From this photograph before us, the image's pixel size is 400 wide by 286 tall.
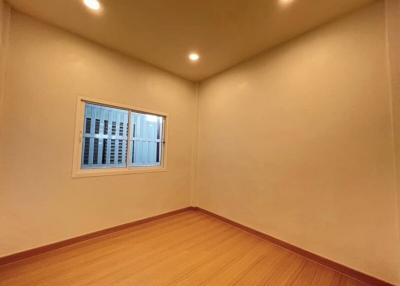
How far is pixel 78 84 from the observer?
232 cm

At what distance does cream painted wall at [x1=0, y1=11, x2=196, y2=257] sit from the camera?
1.90 metres

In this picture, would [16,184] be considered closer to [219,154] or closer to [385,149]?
[219,154]

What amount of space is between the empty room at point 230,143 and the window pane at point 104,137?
0.02m

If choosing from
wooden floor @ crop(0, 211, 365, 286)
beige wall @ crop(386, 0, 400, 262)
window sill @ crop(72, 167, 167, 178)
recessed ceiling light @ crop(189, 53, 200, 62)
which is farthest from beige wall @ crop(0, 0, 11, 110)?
beige wall @ crop(386, 0, 400, 262)

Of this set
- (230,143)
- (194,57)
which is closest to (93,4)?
(194,57)

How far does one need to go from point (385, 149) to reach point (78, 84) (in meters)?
3.60

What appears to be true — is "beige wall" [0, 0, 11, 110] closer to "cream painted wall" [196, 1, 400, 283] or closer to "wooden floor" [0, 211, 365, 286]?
"wooden floor" [0, 211, 365, 286]

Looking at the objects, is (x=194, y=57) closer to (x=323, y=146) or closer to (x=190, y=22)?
(x=190, y=22)

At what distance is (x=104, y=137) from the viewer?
2.69m

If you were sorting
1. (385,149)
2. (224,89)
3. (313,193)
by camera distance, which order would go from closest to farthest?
(385,149) → (313,193) → (224,89)

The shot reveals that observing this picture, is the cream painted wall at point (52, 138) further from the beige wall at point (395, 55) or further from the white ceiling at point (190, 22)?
the beige wall at point (395, 55)

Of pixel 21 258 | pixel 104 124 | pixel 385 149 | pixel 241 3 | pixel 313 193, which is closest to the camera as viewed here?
pixel 385 149

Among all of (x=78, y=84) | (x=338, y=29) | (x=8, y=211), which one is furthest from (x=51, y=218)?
(x=338, y=29)

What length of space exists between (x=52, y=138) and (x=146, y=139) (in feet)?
4.50
